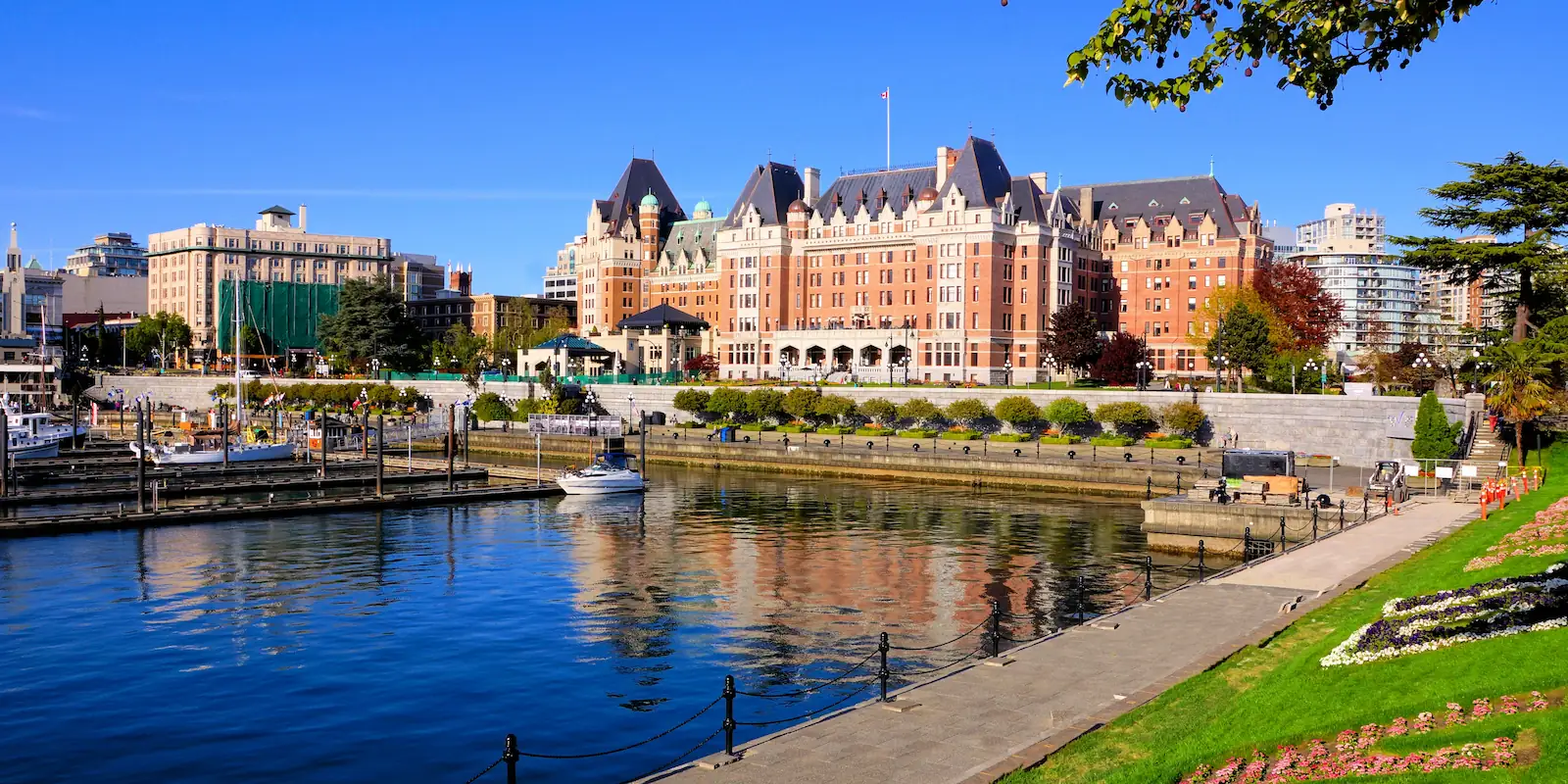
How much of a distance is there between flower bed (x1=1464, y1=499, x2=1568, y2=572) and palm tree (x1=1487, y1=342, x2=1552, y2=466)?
2880cm

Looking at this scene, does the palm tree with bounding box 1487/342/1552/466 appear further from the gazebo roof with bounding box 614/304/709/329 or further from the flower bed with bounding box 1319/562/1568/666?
the gazebo roof with bounding box 614/304/709/329

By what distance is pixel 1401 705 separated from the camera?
1566cm

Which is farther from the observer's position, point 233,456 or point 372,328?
point 372,328

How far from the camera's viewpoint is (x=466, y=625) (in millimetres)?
34562

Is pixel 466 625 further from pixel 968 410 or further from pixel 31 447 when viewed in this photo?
pixel 31 447

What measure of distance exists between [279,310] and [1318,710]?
627 feet

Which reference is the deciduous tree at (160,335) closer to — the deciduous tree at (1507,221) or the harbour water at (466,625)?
the harbour water at (466,625)

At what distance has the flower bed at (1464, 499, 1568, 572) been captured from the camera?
25.5 m

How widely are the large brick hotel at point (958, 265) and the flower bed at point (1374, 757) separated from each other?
347ft

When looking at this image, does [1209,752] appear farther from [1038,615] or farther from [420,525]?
[420,525]

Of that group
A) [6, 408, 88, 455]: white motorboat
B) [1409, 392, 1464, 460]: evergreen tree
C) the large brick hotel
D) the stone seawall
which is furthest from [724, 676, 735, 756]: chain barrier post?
the large brick hotel

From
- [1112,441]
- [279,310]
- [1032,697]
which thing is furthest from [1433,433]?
[279,310]

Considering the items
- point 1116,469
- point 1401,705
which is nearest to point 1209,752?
point 1401,705

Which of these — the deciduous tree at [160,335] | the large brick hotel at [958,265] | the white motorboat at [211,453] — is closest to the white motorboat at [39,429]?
the white motorboat at [211,453]
